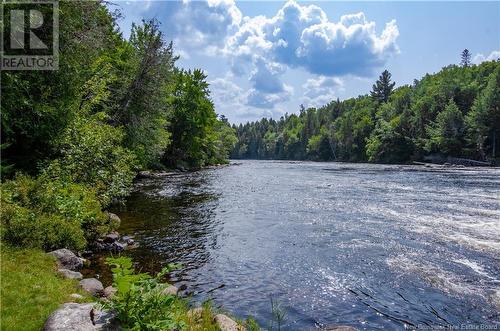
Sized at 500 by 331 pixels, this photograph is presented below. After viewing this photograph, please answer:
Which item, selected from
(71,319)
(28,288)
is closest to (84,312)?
(71,319)

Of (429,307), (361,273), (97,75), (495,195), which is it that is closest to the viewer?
(429,307)

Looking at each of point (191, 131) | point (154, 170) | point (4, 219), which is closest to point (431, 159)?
point (191, 131)

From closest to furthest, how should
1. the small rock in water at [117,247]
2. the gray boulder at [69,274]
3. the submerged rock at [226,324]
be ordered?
the submerged rock at [226,324], the gray boulder at [69,274], the small rock in water at [117,247]

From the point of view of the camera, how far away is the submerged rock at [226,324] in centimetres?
660

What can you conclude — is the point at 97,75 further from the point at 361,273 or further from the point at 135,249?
the point at 361,273

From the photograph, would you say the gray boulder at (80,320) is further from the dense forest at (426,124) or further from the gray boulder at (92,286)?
the dense forest at (426,124)

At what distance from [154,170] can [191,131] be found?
10.8 metres

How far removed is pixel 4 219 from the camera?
976 centimetres

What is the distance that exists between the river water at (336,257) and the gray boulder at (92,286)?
2.14 meters

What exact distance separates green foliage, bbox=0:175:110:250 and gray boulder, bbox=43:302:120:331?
15.9 feet

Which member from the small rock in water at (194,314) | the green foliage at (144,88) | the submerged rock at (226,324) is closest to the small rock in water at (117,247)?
the small rock in water at (194,314)

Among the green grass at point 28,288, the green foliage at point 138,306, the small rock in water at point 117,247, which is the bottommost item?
the small rock in water at point 117,247

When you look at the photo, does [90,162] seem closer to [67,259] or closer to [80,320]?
[67,259]

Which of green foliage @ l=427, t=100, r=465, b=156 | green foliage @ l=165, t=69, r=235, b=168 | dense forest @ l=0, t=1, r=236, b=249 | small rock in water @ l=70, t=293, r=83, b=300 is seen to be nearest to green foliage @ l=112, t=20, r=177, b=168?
dense forest @ l=0, t=1, r=236, b=249
